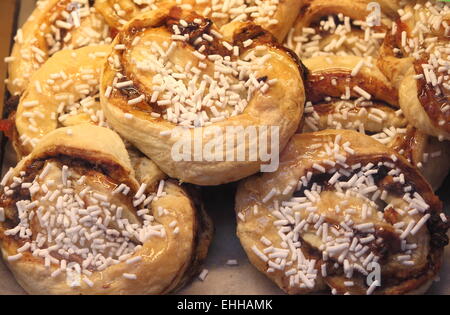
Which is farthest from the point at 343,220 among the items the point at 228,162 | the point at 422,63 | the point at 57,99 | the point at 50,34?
the point at 50,34

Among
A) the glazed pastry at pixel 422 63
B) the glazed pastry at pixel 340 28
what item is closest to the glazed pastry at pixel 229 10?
the glazed pastry at pixel 340 28

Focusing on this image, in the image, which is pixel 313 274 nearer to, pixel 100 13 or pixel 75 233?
pixel 75 233

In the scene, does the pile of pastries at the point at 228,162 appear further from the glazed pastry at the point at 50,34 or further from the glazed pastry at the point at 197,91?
the glazed pastry at the point at 50,34

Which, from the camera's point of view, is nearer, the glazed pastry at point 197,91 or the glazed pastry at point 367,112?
the glazed pastry at point 197,91

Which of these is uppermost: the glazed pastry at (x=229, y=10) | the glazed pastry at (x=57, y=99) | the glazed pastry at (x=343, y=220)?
the glazed pastry at (x=229, y=10)

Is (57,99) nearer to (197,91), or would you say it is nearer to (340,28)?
(197,91)

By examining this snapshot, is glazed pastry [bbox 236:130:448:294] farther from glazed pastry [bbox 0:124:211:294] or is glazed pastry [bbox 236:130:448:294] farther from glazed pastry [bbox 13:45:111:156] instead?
glazed pastry [bbox 13:45:111:156]
